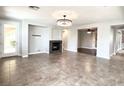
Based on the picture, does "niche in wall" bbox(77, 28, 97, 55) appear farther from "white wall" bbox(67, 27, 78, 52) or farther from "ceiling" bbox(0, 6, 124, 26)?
"ceiling" bbox(0, 6, 124, 26)

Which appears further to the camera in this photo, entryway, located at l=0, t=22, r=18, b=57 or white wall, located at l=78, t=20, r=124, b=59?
white wall, located at l=78, t=20, r=124, b=59

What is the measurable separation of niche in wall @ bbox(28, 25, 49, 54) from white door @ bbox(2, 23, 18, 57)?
1.22 m

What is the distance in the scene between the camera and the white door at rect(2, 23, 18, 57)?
6472mm

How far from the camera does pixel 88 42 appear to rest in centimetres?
1252

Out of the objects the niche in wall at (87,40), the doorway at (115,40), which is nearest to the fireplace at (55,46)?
the niche in wall at (87,40)

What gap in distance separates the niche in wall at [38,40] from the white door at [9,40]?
1.22m

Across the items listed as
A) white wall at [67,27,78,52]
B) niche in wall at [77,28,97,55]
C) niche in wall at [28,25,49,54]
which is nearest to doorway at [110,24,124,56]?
niche in wall at [77,28,97,55]

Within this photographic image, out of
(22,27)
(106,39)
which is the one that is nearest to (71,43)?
(106,39)

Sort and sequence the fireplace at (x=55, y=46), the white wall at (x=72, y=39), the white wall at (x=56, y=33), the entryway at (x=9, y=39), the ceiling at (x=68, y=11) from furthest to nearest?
the white wall at (x=72, y=39) → the white wall at (x=56, y=33) → the fireplace at (x=55, y=46) → the entryway at (x=9, y=39) → the ceiling at (x=68, y=11)

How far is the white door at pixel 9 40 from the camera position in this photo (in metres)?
6.47

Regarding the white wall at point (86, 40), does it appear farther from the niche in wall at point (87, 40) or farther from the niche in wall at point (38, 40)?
the niche in wall at point (38, 40)

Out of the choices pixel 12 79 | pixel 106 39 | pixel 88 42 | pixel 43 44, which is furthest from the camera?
pixel 88 42

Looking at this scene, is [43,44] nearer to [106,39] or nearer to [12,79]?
[106,39]
